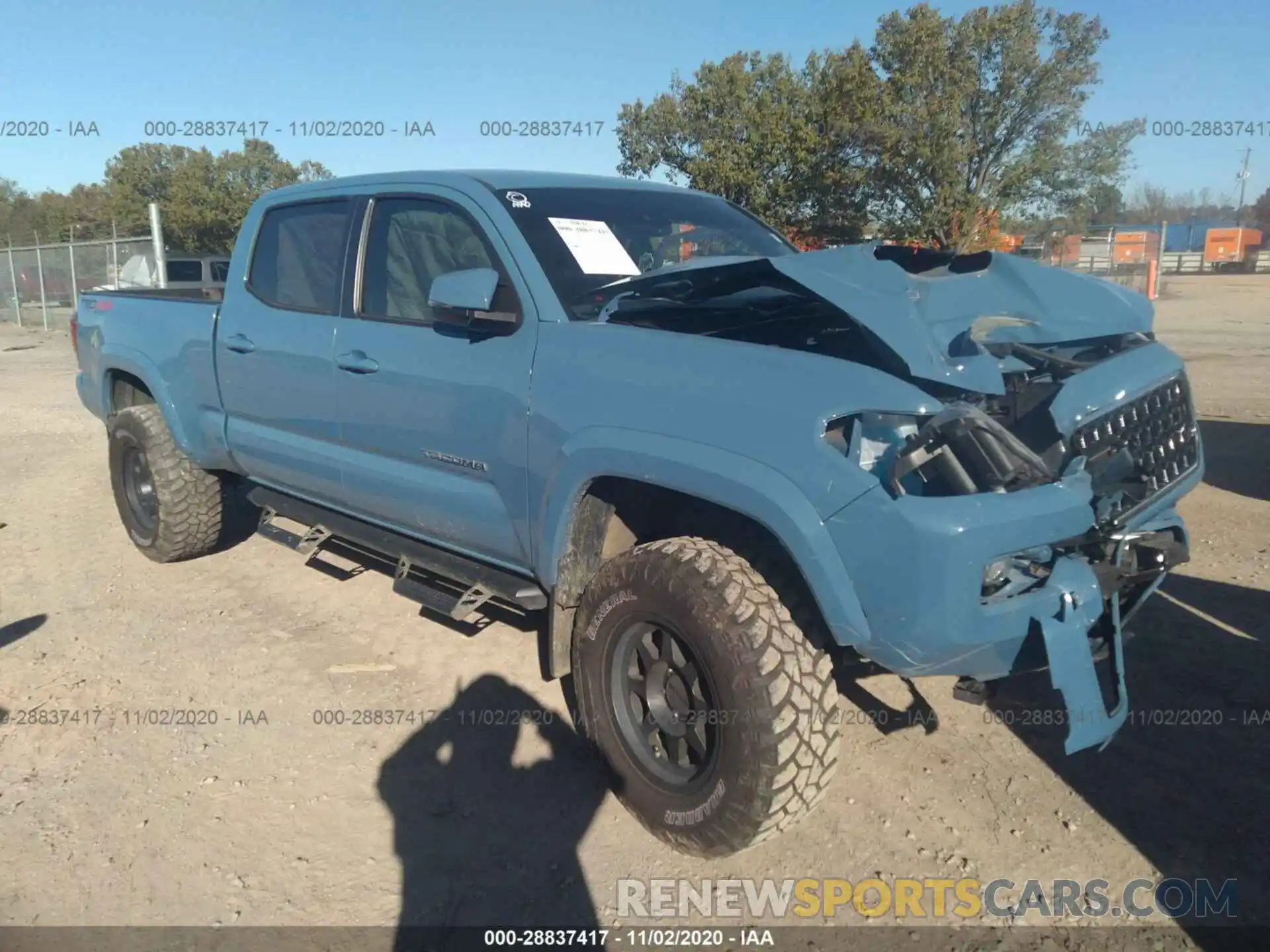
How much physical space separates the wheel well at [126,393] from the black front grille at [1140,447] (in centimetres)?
507

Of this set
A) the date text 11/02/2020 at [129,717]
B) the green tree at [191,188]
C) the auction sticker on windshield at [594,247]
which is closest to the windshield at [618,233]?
the auction sticker on windshield at [594,247]

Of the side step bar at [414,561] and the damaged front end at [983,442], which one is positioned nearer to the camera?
the damaged front end at [983,442]

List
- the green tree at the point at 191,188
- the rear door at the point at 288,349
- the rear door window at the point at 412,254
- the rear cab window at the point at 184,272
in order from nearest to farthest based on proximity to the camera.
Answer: the rear door window at the point at 412,254, the rear door at the point at 288,349, the rear cab window at the point at 184,272, the green tree at the point at 191,188

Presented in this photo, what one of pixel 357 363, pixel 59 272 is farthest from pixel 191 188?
pixel 357 363

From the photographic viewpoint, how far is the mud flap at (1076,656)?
8.01ft

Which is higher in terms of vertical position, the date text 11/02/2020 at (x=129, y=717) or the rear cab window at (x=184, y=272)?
the rear cab window at (x=184, y=272)

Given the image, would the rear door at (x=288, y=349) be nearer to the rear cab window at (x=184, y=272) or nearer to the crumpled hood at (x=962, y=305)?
the crumpled hood at (x=962, y=305)

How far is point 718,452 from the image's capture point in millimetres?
2609

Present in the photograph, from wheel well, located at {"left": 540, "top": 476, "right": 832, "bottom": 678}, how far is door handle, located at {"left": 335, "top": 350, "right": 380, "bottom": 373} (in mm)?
1173

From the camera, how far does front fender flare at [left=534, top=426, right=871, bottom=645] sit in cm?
243

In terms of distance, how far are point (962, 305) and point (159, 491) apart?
430 centimetres


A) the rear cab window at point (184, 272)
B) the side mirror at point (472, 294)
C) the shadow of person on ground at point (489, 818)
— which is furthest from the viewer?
the rear cab window at point (184, 272)

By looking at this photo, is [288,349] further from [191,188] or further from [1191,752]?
[191,188]

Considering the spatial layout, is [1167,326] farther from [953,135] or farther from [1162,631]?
[1162,631]
